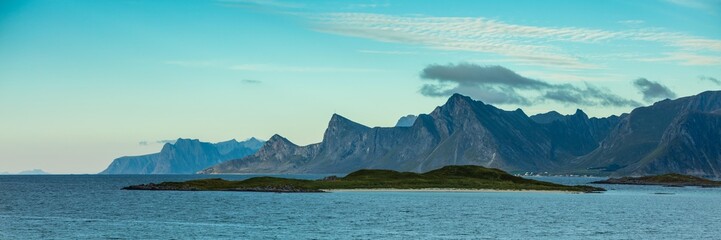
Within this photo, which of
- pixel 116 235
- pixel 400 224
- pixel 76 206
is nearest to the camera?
pixel 116 235

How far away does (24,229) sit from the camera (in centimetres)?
10962

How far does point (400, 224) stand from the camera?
12294cm

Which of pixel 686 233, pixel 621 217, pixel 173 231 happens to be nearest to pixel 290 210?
pixel 173 231

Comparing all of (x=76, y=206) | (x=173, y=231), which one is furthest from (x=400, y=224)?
(x=76, y=206)

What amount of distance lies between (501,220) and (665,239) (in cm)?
3136

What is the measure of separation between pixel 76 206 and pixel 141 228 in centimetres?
6030

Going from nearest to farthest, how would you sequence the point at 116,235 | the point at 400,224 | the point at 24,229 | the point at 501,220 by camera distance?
the point at 116,235, the point at 24,229, the point at 400,224, the point at 501,220

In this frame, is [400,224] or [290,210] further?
[290,210]

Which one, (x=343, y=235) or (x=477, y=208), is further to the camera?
(x=477, y=208)

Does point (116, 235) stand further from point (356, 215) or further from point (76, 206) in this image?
point (76, 206)

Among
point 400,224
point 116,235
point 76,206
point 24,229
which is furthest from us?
point 76,206

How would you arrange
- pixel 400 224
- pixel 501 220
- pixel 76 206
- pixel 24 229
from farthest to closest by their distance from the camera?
pixel 76 206 → pixel 501 220 → pixel 400 224 → pixel 24 229

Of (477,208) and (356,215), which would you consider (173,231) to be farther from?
(477,208)

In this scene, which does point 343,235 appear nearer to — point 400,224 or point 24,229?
point 400,224
